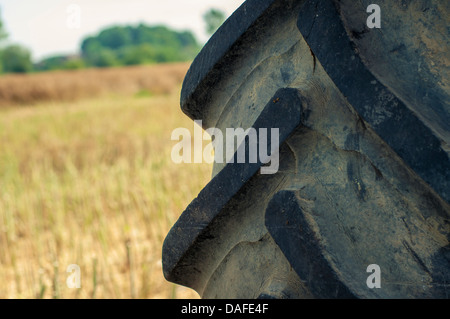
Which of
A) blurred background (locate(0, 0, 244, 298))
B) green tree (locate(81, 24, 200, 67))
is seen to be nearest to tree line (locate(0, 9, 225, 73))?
green tree (locate(81, 24, 200, 67))

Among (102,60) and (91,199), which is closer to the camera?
(91,199)

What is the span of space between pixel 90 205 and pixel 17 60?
31768 mm

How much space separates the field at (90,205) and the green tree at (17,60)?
2835cm

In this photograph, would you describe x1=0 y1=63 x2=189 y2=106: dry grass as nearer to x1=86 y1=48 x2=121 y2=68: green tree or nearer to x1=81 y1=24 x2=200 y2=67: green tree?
x1=86 y1=48 x2=121 y2=68: green tree

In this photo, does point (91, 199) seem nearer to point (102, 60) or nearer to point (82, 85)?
point (82, 85)

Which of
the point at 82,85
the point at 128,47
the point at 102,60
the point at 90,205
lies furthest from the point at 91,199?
the point at 128,47

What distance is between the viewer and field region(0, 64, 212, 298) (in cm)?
165

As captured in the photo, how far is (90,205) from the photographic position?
240 cm

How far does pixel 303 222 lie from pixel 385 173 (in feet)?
0.32

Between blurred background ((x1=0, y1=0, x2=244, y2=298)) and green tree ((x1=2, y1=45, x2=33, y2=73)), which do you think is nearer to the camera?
blurred background ((x1=0, y1=0, x2=244, y2=298))

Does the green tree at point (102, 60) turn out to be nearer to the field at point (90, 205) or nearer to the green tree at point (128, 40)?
the green tree at point (128, 40)

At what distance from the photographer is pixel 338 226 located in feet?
1.63

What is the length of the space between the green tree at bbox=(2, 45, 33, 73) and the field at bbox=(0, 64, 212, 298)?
28.4 m
